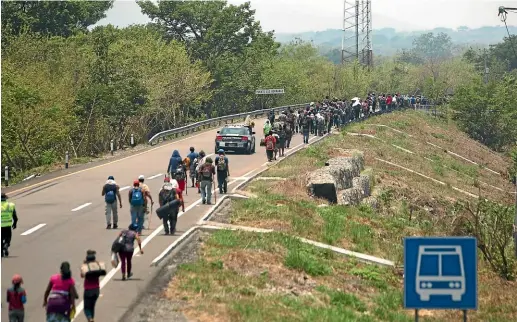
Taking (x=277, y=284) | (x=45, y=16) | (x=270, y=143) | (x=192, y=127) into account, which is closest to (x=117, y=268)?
(x=277, y=284)

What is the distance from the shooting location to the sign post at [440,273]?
8.98m

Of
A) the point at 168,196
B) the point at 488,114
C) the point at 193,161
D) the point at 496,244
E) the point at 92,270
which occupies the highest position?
the point at 92,270

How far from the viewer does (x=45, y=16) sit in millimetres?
91250

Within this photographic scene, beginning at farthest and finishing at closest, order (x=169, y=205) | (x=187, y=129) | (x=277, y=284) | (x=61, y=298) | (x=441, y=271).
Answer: (x=187, y=129) → (x=169, y=205) → (x=277, y=284) → (x=61, y=298) → (x=441, y=271)

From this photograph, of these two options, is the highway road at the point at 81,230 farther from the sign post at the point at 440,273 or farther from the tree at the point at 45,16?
the tree at the point at 45,16

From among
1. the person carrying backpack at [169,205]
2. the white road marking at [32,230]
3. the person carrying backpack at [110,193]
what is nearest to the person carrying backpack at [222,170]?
the person carrying backpack at [110,193]

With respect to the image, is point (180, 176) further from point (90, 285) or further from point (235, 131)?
point (235, 131)

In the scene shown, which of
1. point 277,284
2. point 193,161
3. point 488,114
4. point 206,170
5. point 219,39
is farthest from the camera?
point 219,39

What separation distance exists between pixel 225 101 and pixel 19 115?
50.6 meters

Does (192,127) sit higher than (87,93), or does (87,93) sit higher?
(87,93)

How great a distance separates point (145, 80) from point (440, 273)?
205ft

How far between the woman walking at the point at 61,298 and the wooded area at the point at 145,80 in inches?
1303

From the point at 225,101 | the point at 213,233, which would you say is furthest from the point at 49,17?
the point at 213,233

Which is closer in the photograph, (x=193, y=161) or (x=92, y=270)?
(x=92, y=270)
